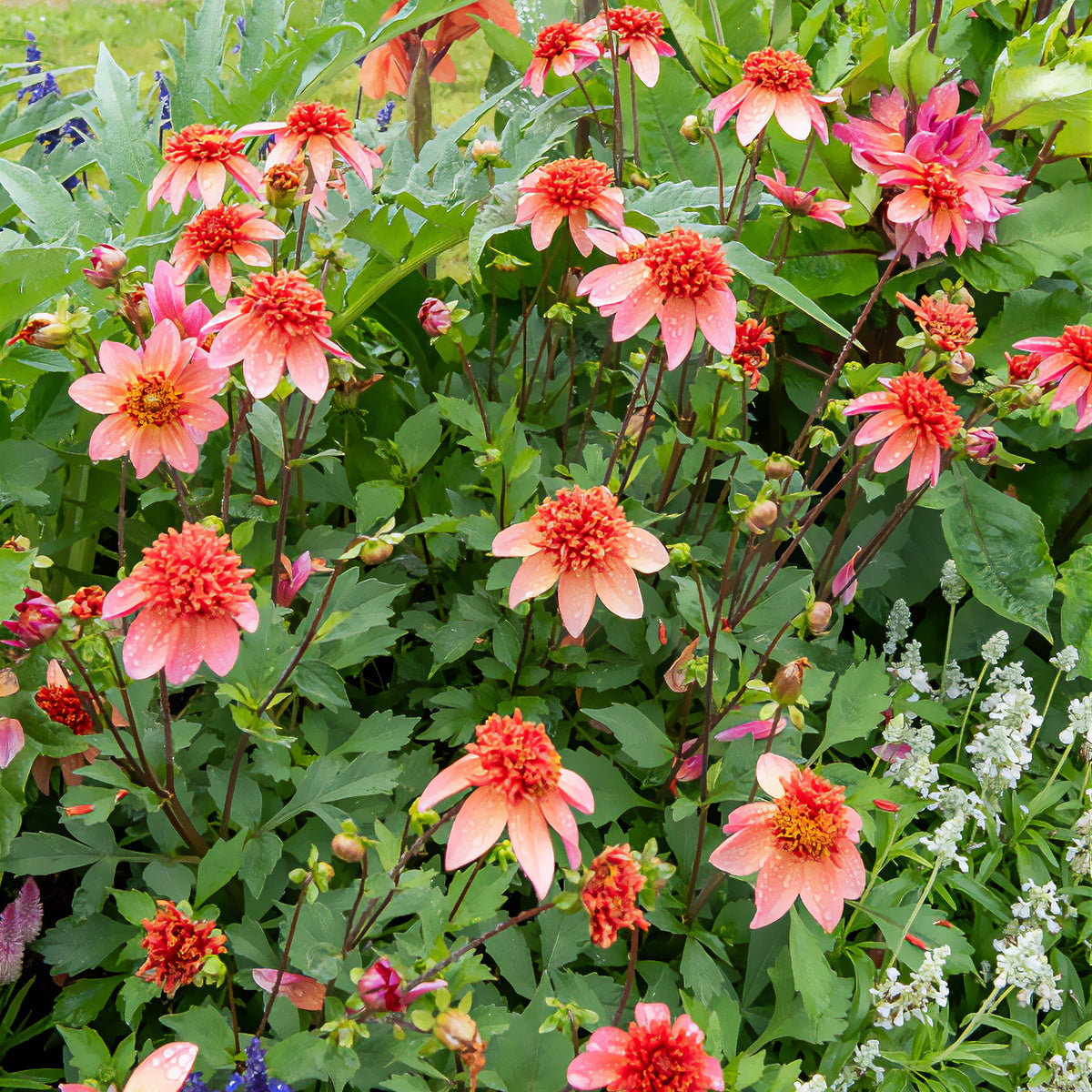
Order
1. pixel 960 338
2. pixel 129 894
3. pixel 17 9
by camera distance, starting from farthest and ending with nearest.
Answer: pixel 17 9, pixel 960 338, pixel 129 894

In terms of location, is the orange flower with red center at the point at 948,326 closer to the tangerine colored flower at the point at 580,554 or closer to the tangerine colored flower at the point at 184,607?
the tangerine colored flower at the point at 580,554

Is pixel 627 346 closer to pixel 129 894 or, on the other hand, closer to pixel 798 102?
pixel 798 102

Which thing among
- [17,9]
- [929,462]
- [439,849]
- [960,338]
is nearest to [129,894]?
[439,849]

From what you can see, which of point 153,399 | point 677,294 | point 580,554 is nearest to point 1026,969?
point 580,554

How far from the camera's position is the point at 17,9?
5223mm

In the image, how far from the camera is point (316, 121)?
36.9 inches

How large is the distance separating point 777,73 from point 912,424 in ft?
1.32

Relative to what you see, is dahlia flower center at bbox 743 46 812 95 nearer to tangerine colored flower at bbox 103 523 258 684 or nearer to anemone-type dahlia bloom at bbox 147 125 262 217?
anemone-type dahlia bloom at bbox 147 125 262 217

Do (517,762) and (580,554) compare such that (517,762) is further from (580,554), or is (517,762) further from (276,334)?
(276,334)

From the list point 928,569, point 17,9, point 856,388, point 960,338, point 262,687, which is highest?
point 960,338

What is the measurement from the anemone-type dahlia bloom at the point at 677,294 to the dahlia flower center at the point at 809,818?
0.35 m

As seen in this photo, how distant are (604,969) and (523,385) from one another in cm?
64

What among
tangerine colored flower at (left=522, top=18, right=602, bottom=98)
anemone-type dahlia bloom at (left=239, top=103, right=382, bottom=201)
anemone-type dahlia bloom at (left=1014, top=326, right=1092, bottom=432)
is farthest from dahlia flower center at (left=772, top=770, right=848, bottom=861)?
tangerine colored flower at (left=522, top=18, right=602, bottom=98)

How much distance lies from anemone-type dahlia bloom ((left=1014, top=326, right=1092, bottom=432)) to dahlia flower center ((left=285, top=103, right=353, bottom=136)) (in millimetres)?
682
